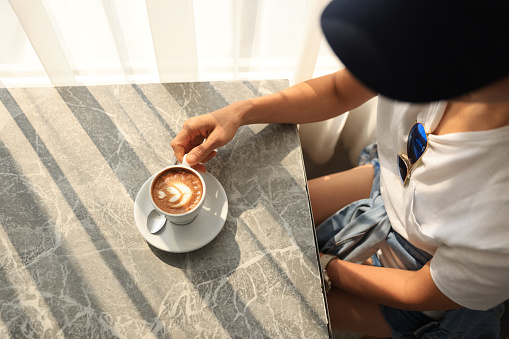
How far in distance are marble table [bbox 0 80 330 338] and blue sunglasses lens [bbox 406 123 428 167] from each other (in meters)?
0.25

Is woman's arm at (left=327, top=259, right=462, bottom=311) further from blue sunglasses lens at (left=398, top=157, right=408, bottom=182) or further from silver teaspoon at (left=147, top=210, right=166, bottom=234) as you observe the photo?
silver teaspoon at (left=147, top=210, right=166, bottom=234)

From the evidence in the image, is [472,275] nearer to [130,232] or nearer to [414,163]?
[414,163]

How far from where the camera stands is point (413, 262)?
35.7 inches

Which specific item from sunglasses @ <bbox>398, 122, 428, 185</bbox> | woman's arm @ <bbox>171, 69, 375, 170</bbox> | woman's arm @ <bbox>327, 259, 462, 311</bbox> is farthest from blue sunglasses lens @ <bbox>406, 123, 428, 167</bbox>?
woman's arm @ <bbox>327, 259, 462, 311</bbox>

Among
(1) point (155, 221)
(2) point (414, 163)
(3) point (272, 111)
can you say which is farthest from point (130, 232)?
(2) point (414, 163)

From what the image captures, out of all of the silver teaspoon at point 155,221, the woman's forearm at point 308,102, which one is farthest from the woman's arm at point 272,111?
the silver teaspoon at point 155,221

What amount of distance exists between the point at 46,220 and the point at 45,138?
21 cm

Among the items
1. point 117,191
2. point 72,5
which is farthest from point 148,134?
point 72,5

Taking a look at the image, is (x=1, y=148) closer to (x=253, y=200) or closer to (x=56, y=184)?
(x=56, y=184)

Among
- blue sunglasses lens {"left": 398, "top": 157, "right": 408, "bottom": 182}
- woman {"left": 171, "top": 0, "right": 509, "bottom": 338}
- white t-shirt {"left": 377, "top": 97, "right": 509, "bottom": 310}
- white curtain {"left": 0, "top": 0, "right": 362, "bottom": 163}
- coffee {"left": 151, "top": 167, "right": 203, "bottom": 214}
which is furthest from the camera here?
white curtain {"left": 0, "top": 0, "right": 362, "bottom": 163}

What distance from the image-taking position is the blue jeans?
90 centimetres

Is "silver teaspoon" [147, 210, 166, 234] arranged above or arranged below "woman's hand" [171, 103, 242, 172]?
below

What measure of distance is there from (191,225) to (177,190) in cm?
9

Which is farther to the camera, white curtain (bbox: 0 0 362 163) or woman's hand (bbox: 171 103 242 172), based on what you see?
white curtain (bbox: 0 0 362 163)
